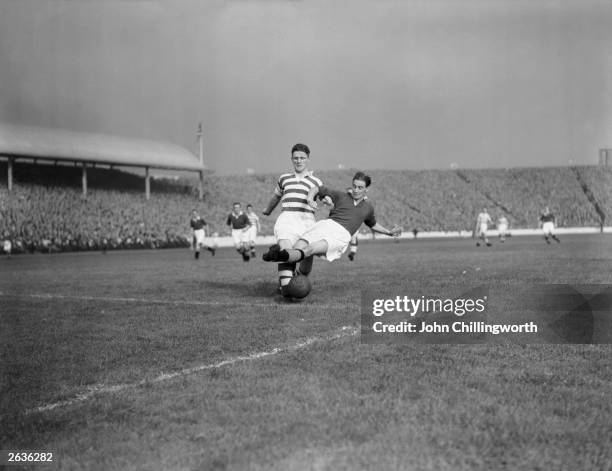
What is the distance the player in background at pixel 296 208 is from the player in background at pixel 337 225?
0.93 ft

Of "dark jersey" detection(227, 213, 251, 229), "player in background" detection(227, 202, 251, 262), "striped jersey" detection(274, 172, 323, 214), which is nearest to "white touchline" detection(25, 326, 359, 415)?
"striped jersey" detection(274, 172, 323, 214)

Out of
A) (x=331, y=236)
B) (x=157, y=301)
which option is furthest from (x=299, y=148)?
(x=157, y=301)

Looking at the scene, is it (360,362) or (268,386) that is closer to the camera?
(268,386)

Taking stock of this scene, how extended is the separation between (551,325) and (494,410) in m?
2.97

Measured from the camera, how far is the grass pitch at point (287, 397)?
3111 millimetres

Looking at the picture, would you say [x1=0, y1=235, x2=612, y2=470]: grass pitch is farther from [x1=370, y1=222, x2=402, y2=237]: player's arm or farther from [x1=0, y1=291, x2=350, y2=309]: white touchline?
[x1=370, y1=222, x2=402, y2=237]: player's arm

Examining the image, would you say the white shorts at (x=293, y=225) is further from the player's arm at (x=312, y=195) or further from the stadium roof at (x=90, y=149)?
the stadium roof at (x=90, y=149)

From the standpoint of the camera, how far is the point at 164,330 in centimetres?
674

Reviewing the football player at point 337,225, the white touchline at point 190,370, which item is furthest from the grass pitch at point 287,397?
the football player at point 337,225

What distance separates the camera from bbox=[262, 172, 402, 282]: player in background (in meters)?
8.03

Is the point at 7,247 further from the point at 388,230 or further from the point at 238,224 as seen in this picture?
the point at 388,230

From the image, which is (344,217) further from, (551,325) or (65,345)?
(65,345)

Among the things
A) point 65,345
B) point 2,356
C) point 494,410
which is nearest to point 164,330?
point 65,345

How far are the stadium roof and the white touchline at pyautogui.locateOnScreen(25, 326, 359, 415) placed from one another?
117ft
